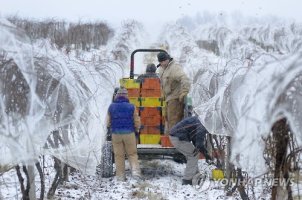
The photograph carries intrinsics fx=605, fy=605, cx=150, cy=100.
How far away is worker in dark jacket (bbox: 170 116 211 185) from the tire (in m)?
0.95

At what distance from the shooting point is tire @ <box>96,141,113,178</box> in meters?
8.36

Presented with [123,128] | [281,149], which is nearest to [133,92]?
[123,128]

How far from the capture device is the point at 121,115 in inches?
323

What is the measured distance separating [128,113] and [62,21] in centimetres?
3374

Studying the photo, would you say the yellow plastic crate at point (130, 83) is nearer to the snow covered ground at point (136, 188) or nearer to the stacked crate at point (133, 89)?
the stacked crate at point (133, 89)

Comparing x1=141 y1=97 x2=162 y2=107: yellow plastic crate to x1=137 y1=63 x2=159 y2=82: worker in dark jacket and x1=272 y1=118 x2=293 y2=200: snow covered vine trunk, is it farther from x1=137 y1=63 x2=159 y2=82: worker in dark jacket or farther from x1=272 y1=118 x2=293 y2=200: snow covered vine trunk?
x1=272 y1=118 x2=293 y2=200: snow covered vine trunk

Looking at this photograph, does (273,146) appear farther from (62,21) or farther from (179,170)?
(62,21)

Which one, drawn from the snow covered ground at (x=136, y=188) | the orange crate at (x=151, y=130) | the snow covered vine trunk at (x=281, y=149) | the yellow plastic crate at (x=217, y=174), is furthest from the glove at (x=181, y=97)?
the snow covered vine trunk at (x=281, y=149)

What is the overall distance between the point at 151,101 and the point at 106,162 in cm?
131

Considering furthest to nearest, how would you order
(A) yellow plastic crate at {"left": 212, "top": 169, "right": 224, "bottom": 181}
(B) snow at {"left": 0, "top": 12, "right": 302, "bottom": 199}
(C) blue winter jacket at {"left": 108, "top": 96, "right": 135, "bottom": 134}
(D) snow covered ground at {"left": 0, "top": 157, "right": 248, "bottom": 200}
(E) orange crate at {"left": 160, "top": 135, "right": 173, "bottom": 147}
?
(E) orange crate at {"left": 160, "top": 135, "right": 173, "bottom": 147} → (C) blue winter jacket at {"left": 108, "top": 96, "right": 135, "bottom": 134} → (A) yellow plastic crate at {"left": 212, "top": 169, "right": 224, "bottom": 181} → (D) snow covered ground at {"left": 0, "top": 157, "right": 248, "bottom": 200} → (B) snow at {"left": 0, "top": 12, "right": 302, "bottom": 199}

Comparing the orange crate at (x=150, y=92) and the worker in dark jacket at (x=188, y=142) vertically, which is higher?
the orange crate at (x=150, y=92)

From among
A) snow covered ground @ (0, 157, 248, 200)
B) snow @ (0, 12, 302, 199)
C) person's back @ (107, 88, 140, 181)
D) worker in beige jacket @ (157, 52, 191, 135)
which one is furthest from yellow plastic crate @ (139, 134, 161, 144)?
snow @ (0, 12, 302, 199)

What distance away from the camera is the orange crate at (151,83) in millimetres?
9164

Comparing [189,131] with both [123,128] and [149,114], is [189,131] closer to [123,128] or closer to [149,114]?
[123,128]
